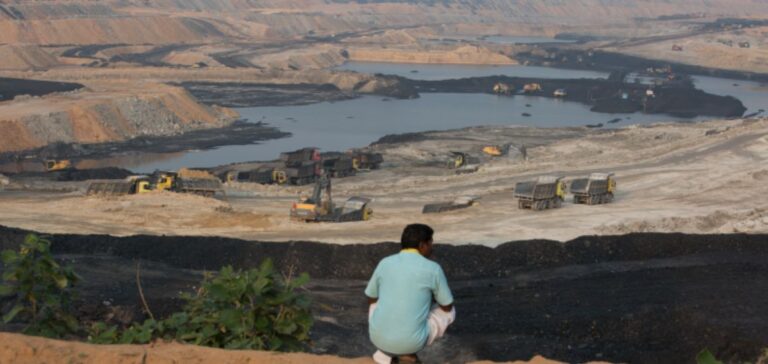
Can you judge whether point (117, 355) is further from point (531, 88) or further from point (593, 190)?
point (531, 88)

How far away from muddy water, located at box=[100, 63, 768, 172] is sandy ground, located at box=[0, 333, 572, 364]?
55070 millimetres

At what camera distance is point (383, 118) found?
309 feet

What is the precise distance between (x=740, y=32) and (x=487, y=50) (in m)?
58.4

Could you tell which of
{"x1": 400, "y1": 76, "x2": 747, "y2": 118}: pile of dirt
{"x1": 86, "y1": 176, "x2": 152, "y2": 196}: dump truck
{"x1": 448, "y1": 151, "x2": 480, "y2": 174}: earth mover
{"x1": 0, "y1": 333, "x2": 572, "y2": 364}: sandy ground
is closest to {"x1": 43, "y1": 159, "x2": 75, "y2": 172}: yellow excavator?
{"x1": 86, "y1": 176, "x2": 152, "y2": 196}: dump truck

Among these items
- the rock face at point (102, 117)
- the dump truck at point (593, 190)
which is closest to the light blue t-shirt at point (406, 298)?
the dump truck at point (593, 190)

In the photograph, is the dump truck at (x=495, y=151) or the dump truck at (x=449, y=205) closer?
the dump truck at (x=449, y=205)

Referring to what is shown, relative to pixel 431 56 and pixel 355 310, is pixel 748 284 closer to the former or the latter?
pixel 355 310

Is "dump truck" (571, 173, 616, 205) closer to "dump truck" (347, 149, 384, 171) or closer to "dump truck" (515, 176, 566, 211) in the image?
"dump truck" (515, 176, 566, 211)

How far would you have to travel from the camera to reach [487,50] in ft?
551

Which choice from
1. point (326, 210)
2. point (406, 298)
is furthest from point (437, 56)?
point (406, 298)

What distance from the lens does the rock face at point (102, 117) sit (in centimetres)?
7106

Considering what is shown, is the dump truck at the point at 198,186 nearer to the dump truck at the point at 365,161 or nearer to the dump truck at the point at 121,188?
the dump truck at the point at 121,188

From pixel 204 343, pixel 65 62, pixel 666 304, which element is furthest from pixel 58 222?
pixel 65 62

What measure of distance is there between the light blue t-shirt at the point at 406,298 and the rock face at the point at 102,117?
63.6m
